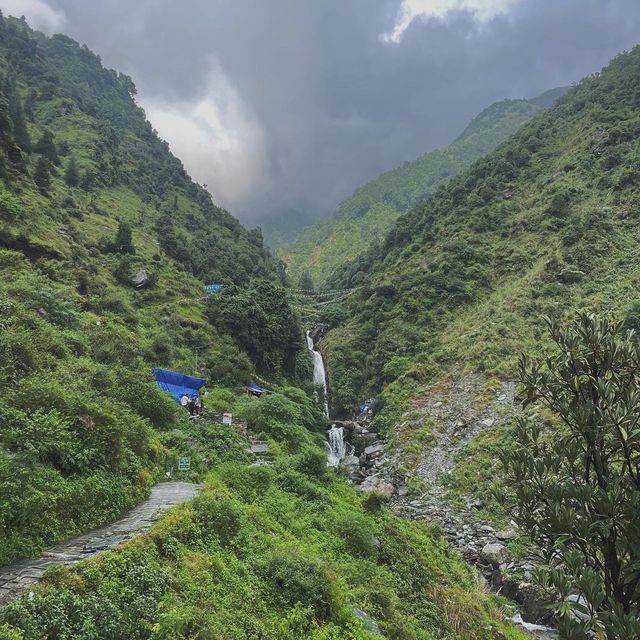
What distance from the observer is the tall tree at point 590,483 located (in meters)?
4.96

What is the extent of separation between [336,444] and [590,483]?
1319 inches

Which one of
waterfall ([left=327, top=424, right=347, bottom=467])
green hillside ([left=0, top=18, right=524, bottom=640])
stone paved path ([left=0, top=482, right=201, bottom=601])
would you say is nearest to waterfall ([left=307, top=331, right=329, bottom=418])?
→ waterfall ([left=327, top=424, right=347, bottom=467])

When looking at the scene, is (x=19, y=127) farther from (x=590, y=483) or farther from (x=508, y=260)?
(x=590, y=483)

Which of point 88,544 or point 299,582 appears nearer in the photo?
point 88,544

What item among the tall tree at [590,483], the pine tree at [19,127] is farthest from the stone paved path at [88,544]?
the pine tree at [19,127]

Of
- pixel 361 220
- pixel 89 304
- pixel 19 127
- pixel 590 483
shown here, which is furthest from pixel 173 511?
pixel 361 220

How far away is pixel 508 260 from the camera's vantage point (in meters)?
52.7

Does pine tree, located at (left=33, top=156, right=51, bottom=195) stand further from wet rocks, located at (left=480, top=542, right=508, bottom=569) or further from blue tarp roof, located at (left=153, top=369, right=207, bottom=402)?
wet rocks, located at (left=480, top=542, right=508, bottom=569)

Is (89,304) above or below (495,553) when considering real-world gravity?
above

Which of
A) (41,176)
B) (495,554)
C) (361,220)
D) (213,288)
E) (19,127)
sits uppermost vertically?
(361,220)

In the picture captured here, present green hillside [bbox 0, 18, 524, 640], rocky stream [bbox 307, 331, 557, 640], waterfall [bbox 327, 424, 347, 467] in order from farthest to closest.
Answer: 1. waterfall [bbox 327, 424, 347, 467]
2. rocky stream [bbox 307, 331, 557, 640]
3. green hillside [bbox 0, 18, 524, 640]

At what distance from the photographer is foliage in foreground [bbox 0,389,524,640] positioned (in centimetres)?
605

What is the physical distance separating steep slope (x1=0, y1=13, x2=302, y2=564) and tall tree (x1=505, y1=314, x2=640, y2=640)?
8.11 metres

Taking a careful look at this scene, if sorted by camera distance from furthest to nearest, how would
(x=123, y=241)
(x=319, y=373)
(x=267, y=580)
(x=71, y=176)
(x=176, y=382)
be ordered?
1. (x=71, y=176)
2. (x=319, y=373)
3. (x=123, y=241)
4. (x=176, y=382)
5. (x=267, y=580)
